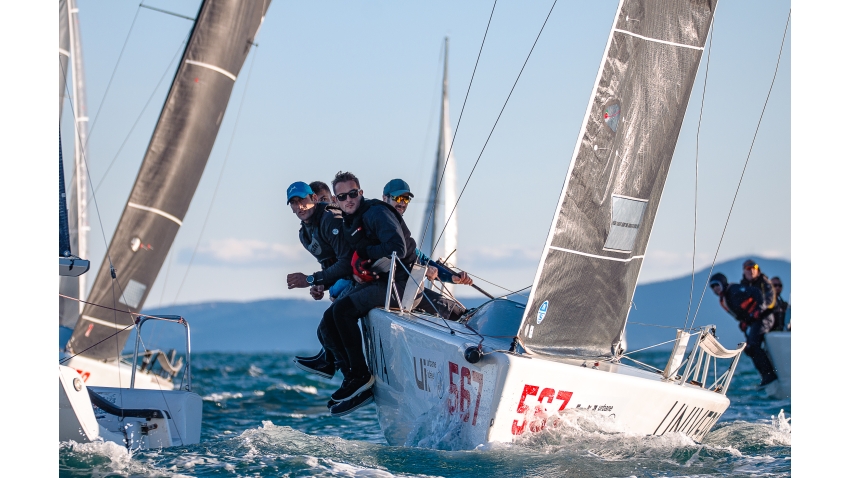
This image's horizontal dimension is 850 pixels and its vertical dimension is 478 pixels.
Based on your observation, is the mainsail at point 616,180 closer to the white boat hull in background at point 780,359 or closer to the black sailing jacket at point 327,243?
the black sailing jacket at point 327,243

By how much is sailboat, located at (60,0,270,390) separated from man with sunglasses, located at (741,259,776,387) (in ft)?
23.5

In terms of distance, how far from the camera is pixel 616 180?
5.43 metres

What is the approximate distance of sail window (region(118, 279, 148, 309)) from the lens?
→ 460 inches

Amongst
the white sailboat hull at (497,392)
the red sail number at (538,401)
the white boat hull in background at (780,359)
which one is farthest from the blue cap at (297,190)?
the white boat hull in background at (780,359)

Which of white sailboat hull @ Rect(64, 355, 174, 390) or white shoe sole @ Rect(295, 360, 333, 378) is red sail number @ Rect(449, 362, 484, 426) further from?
white sailboat hull @ Rect(64, 355, 174, 390)

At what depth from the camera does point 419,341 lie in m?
5.42

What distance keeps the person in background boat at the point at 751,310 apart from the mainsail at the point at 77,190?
8358 millimetres

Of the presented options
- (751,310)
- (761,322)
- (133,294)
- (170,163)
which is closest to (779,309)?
(761,322)

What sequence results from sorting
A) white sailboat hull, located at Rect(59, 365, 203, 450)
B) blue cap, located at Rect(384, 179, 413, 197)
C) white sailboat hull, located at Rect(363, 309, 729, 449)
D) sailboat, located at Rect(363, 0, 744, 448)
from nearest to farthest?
white sailboat hull, located at Rect(363, 309, 729, 449) < sailboat, located at Rect(363, 0, 744, 448) < white sailboat hull, located at Rect(59, 365, 203, 450) < blue cap, located at Rect(384, 179, 413, 197)

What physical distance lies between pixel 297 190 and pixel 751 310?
8182 mm

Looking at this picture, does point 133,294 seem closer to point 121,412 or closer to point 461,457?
point 121,412

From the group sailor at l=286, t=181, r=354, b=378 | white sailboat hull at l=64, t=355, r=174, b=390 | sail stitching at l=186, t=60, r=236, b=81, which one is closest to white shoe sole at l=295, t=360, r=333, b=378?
sailor at l=286, t=181, r=354, b=378
